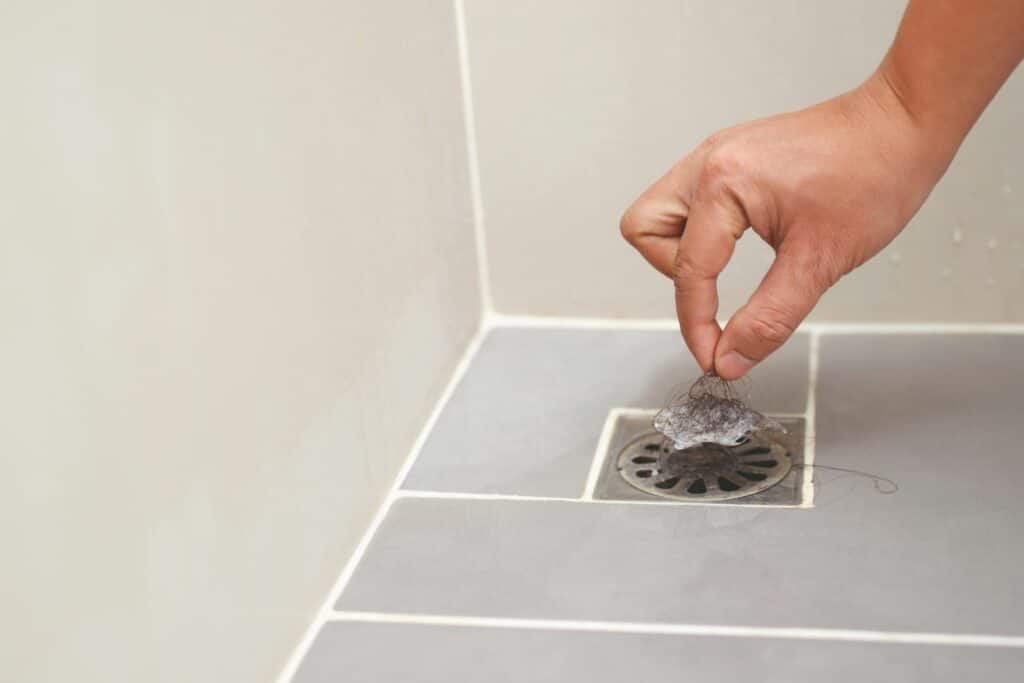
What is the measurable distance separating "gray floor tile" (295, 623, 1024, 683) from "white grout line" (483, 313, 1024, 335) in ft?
1.36

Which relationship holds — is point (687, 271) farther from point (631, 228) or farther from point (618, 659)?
point (618, 659)

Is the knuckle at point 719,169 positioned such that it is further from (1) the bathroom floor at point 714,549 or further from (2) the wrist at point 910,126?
(1) the bathroom floor at point 714,549

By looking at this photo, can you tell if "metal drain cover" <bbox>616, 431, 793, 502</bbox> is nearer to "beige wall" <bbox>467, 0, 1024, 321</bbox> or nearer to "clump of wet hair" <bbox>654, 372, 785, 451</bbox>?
"clump of wet hair" <bbox>654, 372, 785, 451</bbox>

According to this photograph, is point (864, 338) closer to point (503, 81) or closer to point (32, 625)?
point (503, 81)

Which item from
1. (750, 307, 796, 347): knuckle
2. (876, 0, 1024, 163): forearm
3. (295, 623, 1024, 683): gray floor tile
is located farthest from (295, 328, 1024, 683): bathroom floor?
(876, 0, 1024, 163): forearm

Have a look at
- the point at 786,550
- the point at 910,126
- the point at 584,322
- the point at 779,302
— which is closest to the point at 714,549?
the point at 786,550

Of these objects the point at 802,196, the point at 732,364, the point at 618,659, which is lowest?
the point at 618,659

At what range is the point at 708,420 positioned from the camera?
0.83 meters

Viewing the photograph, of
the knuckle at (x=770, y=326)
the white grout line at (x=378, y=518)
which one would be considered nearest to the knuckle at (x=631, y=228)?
the knuckle at (x=770, y=326)

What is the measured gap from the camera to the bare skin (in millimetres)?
667

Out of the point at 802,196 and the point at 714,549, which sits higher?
the point at 802,196

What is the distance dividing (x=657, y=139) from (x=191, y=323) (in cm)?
53

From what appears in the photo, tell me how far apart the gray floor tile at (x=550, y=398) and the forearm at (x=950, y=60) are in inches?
10.7

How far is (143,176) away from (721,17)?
56cm
